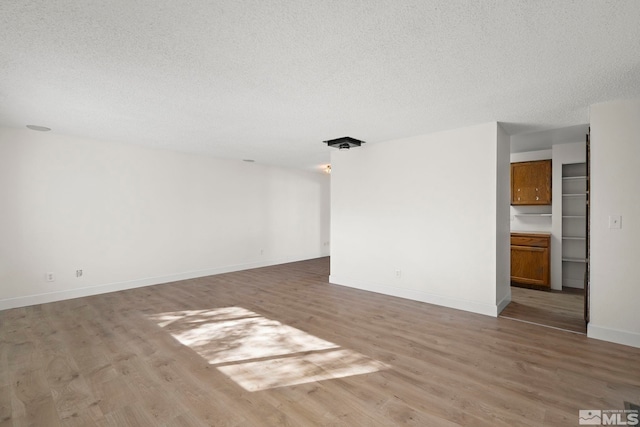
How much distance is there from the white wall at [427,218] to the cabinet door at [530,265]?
4.17 feet

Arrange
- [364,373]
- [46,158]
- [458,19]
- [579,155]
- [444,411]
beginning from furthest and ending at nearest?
[579,155], [46,158], [364,373], [444,411], [458,19]

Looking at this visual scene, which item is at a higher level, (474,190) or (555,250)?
(474,190)

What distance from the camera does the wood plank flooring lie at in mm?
3506

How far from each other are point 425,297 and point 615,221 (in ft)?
7.62

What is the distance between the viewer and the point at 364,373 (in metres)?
2.38

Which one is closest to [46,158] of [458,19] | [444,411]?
[458,19]

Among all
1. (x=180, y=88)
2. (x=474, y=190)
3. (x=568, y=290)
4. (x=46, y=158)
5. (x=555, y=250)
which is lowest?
(x=568, y=290)

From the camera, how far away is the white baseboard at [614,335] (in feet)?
9.50

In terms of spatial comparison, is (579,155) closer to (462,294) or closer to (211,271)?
(462,294)

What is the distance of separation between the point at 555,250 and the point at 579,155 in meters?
1.68

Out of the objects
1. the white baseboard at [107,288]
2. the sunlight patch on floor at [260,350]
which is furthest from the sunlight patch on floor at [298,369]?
the white baseboard at [107,288]

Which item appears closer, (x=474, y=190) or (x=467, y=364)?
(x=467, y=364)

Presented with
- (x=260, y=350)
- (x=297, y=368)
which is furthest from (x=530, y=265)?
(x=260, y=350)

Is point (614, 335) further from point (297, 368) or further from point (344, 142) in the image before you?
point (344, 142)
